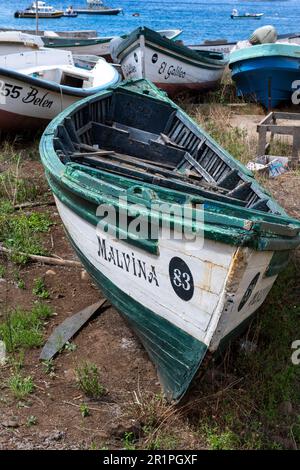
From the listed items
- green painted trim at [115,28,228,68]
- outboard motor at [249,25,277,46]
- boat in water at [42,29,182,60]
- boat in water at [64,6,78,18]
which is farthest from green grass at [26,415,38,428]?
boat in water at [64,6,78,18]

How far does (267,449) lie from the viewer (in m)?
3.69

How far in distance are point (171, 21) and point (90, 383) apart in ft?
155

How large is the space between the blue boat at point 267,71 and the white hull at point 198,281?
855 centimetres

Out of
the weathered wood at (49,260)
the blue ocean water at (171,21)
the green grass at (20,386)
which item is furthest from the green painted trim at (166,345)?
the blue ocean water at (171,21)

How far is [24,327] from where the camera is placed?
4703 millimetres

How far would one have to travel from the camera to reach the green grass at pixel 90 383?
3.93 m

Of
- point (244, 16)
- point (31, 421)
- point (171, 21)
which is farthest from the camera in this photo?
point (244, 16)

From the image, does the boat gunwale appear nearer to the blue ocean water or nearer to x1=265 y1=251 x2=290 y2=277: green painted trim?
x1=265 y1=251 x2=290 y2=277: green painted trim

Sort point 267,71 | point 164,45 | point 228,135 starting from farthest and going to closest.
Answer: point 267,71 < point 164,45 < point 228,135

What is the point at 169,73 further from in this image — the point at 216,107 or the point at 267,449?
the point at 267,449

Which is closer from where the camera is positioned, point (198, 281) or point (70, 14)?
point (198, 281)

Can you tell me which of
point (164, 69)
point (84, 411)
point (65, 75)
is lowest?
point (84, 411)

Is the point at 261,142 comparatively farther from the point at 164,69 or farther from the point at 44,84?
the point at 164,69

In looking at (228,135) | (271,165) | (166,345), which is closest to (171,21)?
(228,135)
